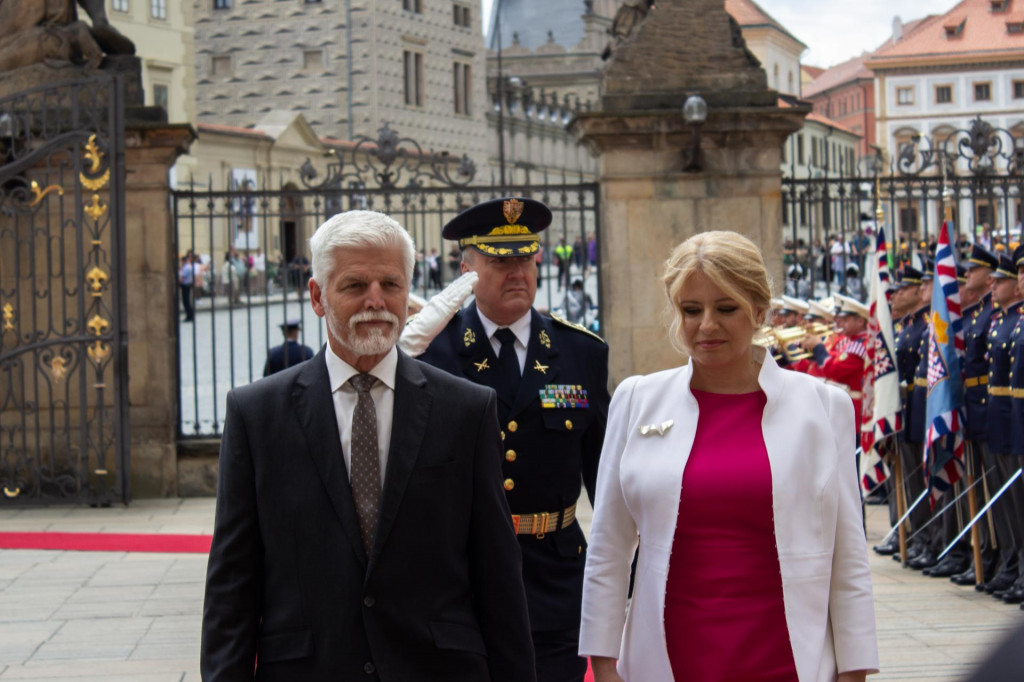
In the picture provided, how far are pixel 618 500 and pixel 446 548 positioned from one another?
0.56 m

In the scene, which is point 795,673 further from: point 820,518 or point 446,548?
point 446,548

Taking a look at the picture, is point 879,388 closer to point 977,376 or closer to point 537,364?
point 977,376

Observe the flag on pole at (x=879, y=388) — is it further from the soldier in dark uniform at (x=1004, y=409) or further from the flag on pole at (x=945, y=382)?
the soldier in dark uniform at (x=1004, y=409)

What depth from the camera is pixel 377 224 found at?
133 inches

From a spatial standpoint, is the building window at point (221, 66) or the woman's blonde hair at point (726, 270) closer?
the woman's blonde hair at point (726, 270)

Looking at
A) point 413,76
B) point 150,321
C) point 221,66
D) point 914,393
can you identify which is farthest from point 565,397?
point 221,66

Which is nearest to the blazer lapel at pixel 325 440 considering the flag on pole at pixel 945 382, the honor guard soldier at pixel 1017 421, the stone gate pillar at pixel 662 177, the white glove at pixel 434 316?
the white glove at pixel 434 316

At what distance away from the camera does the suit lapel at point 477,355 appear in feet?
16.0

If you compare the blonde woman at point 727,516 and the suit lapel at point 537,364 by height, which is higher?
the suit lapel at point 537,364

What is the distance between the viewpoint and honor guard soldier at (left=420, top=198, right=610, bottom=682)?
4605 mm

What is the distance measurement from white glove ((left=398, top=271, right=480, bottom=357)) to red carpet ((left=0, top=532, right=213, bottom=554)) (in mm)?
5488

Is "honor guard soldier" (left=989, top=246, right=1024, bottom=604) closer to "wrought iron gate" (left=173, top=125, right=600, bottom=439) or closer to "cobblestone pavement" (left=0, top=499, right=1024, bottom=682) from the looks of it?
"cobblestone pavement" (left=0, top=499, right=1024, bottom=682)

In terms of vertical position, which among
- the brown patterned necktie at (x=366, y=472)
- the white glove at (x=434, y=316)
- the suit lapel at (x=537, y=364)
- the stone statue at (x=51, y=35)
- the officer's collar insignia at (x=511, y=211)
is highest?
the stone statue at (x=51, y=35)

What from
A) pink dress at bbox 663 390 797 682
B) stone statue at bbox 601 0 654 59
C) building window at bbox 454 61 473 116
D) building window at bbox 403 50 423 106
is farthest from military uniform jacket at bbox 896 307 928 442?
building window at bbox 454 61 473 116
